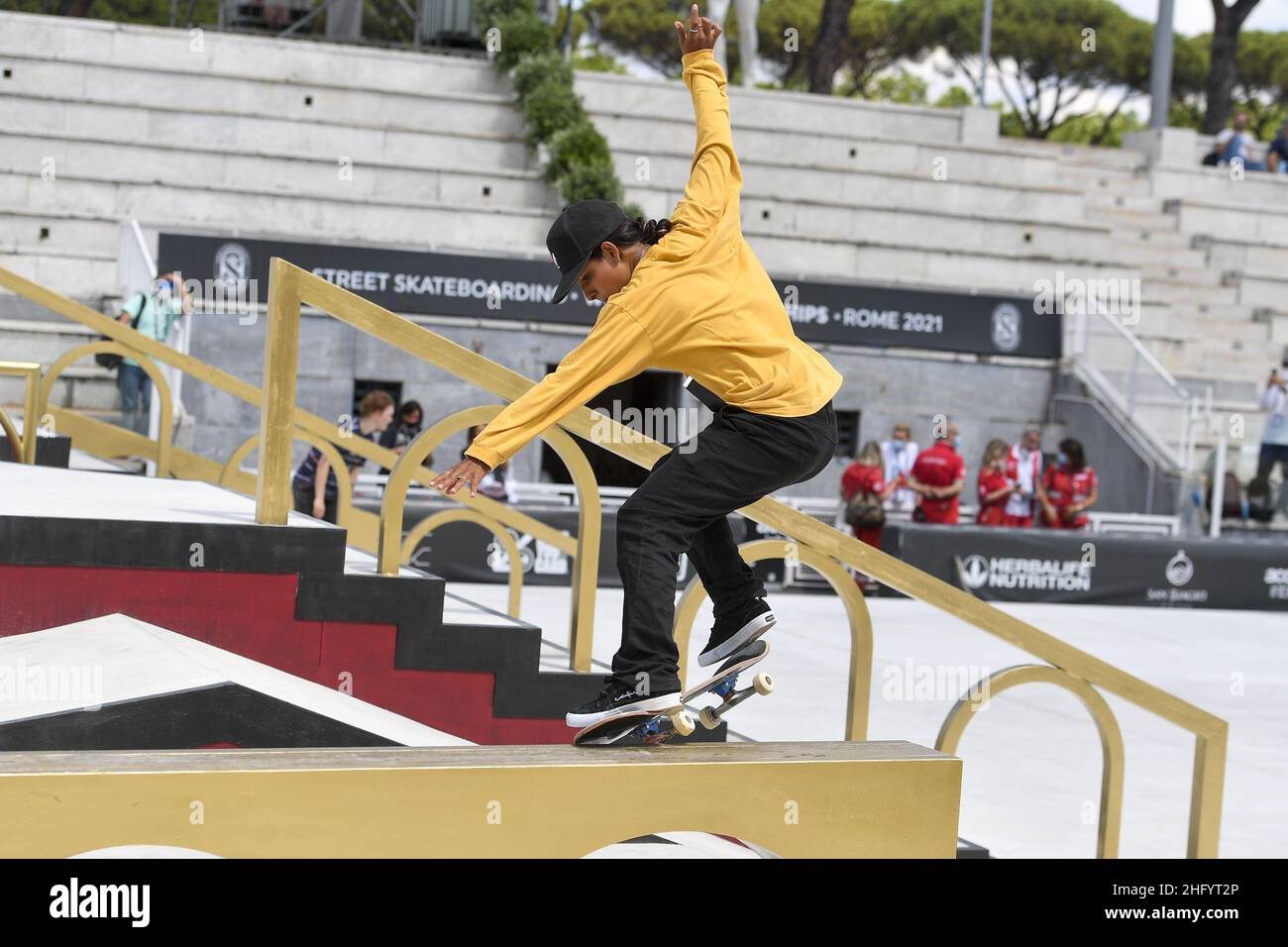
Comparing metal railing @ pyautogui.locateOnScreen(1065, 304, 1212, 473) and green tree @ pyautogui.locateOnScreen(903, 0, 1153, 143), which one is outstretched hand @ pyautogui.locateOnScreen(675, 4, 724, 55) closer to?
metal railing @ pyautogui.locateOnScreen(1065, 304, 1212, 473)

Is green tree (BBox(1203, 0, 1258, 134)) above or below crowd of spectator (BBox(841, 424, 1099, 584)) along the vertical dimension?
above

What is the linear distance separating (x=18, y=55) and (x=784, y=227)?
10219 millimetres

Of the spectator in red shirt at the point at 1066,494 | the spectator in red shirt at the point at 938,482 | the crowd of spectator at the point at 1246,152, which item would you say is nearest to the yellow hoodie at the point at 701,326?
the spectator in red shirt at the point at 938,482

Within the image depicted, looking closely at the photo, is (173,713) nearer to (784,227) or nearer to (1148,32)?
(784,227)

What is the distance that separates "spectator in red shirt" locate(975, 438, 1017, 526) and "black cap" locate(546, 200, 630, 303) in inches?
508

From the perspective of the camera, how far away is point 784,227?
20.1m

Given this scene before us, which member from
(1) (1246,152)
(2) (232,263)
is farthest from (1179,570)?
(1) (1246,152)

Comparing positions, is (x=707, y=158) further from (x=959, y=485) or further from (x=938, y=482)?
(x=959, y=485)

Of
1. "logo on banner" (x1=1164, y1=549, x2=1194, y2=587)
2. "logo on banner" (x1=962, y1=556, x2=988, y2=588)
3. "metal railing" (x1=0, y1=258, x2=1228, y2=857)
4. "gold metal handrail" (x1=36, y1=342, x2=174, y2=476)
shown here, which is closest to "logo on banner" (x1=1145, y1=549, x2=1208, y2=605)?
"logo on banner" (x1=1164, y1=549, x2=1194, y2=587)

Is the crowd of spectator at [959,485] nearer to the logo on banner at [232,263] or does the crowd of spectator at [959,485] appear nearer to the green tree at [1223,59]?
the logo on banner at [232,263]

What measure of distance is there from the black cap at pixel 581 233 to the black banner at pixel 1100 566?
11830 millimetres

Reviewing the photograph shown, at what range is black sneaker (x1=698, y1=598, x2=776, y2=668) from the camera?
13.4 feet

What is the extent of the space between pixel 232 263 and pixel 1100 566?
9.91 metres

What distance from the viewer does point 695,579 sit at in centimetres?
471
